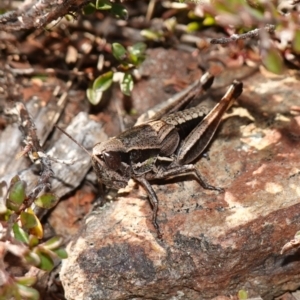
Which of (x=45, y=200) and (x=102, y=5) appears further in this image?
(x=102, y=5)

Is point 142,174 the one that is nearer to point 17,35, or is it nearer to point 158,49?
point 158,49

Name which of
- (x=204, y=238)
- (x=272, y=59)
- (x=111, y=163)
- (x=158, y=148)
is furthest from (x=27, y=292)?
(x=272, y=59)

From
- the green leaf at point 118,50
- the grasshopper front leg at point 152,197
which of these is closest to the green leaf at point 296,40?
the grasshopper front leg at point 152,197

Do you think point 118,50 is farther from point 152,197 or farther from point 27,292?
point 27,292

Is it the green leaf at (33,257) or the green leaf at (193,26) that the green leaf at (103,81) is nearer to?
the green leaf at (193,26)

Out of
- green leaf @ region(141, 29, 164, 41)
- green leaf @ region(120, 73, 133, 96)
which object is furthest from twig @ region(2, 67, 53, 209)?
green leaf @ region(141, 29, 164, 41)

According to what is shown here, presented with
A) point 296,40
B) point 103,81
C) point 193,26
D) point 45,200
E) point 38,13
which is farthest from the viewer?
point 193,26

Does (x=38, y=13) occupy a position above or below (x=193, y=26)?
above

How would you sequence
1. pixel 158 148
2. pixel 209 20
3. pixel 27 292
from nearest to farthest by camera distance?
pixel 27 292, pixel 158 148, pixel 209 20
